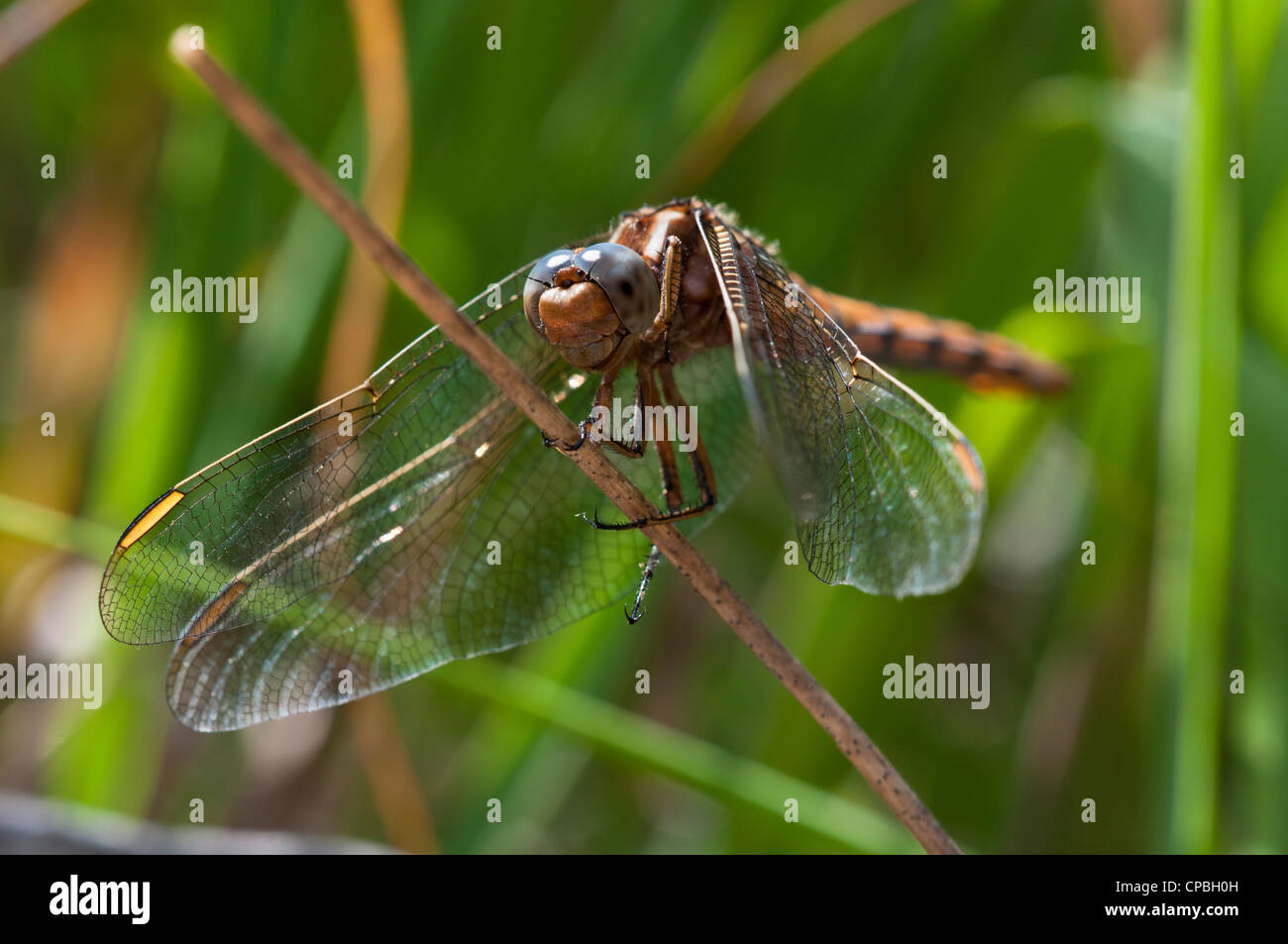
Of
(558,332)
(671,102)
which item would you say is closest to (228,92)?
(558,332)

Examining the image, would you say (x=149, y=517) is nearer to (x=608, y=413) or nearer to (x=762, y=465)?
(x=608, y=413)

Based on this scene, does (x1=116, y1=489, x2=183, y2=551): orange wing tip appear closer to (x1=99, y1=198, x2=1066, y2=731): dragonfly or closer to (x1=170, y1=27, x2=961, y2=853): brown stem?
(x1=99, y1=198, x2=1066, y2=731): dragonfly

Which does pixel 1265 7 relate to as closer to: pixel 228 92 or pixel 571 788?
pixel 228 92

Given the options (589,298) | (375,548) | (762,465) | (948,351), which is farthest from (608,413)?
(762,465)

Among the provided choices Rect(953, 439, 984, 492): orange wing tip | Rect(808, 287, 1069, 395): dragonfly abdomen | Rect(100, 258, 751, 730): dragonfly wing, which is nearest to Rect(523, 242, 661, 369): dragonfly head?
Rect(100, 258, 751, 730): dragonfly wing

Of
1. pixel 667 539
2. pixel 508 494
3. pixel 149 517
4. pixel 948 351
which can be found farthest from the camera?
pixel 948 351
